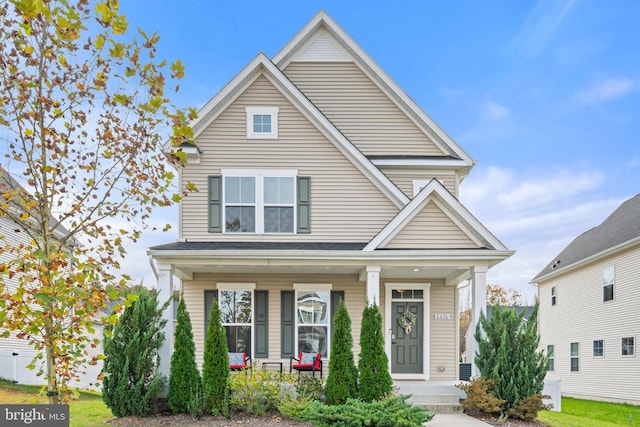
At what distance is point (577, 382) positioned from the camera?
20.8 meters

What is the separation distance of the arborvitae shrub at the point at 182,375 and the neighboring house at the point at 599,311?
42.0 ft

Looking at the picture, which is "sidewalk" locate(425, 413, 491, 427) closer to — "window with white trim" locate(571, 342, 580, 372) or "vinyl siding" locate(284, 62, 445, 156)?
"vinyl siding" locate(284, 62, 445, 156)

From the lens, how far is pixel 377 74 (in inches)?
522

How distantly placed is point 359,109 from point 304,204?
351cm

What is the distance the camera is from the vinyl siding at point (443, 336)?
1223 centimetres

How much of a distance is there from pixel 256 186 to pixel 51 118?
26.1 ft

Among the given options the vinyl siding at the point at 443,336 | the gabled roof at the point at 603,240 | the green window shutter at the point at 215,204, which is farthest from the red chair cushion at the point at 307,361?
the gabled roof at the point at 603,240

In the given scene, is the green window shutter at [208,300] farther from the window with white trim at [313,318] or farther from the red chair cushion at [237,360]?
the window with white trim at [313,318]

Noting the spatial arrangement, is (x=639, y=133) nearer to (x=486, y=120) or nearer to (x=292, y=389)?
(x=486, y=120)

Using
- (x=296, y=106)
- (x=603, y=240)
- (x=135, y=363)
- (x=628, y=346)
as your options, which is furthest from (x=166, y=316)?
(x=603, y=240)

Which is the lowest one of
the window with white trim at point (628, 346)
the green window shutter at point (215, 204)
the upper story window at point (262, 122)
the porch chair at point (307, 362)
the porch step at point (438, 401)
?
the window with white trim at point (628, 346)

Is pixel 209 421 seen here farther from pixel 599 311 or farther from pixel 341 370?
pixel 599 311

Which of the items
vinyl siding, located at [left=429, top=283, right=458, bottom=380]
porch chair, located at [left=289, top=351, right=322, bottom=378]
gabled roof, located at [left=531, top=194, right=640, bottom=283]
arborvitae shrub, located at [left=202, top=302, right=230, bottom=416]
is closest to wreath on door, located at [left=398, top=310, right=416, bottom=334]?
vinyl siding, located at [left=429, top=283, right=458, bottom=380]

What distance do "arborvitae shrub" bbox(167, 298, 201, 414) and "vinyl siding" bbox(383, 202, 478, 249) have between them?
4.63m
